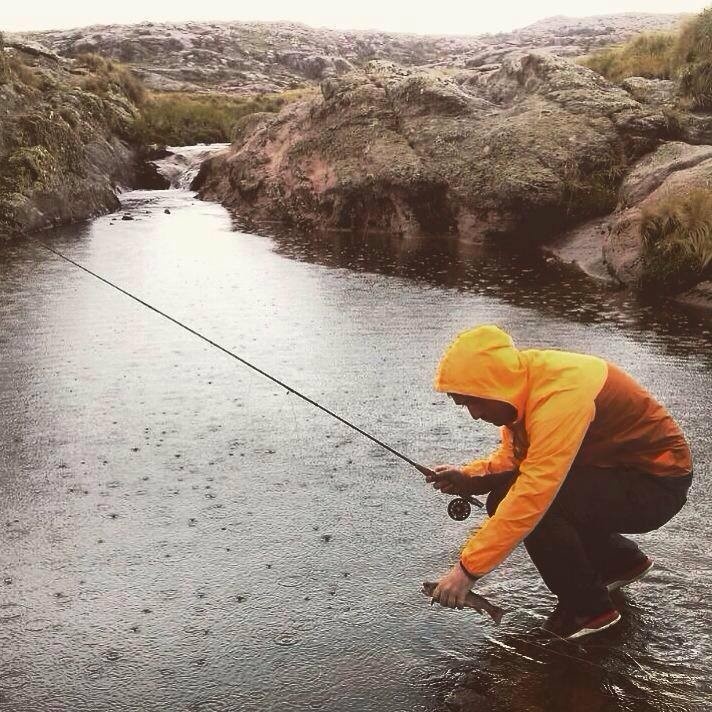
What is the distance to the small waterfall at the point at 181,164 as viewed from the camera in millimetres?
28047

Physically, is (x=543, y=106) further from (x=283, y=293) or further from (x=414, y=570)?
(x=414, y=570)

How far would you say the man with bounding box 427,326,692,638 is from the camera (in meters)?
3.18

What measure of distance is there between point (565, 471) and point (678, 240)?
8.81 meters

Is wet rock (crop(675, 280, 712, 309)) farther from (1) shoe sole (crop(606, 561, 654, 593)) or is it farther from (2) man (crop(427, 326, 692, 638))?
(2) man (crop(427, 326, 692, 638))

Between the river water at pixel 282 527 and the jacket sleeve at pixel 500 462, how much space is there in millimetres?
748

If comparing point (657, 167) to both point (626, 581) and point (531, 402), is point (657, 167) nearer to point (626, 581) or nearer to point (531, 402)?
point (626, 581)

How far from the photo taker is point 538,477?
3.15 m

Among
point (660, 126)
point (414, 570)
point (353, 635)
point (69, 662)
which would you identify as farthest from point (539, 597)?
point (660, 126)

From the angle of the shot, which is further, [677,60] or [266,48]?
[266,48]

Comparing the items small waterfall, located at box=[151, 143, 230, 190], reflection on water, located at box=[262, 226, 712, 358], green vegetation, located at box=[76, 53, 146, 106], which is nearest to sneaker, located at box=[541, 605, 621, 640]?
reflection on water, located at box=[262, 226, 712, 358]

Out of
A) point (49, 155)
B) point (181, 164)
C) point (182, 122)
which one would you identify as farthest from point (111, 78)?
point (49, 155)

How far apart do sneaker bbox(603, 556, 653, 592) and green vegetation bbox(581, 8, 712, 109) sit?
1481 cm

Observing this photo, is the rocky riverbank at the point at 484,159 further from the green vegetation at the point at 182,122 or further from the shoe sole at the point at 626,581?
the green vegetation at the point at 182,122

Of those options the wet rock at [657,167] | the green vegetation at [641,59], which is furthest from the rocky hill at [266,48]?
the wet rock at [657,167]
